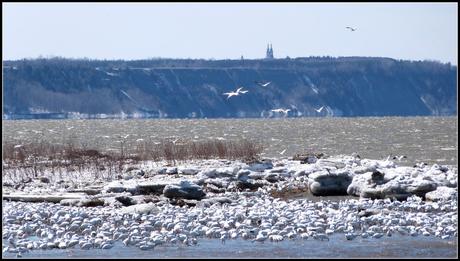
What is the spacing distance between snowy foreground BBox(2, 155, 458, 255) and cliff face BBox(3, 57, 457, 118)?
159265mm

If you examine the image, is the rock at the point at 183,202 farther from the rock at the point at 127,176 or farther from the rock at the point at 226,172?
the rock at the point at 127,176

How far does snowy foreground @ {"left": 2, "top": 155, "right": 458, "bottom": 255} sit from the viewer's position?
675 inches

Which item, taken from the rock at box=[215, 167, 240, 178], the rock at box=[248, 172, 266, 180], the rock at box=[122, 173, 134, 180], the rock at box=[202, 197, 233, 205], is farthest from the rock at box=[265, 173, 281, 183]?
the rock at box=[202, 197, 233, 205]

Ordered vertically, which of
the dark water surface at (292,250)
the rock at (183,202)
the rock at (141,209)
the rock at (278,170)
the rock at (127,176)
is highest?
the rock at (141,209)

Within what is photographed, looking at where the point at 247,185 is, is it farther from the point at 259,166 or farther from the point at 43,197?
the point at 43,197

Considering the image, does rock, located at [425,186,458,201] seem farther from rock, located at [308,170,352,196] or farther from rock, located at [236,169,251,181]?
rock, located at [236,169,251,181]

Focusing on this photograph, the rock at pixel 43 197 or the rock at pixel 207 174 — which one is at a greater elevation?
the rock at pixel 207 174

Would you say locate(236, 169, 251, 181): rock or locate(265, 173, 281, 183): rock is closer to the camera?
locate(236, 169, 251, 181): rock

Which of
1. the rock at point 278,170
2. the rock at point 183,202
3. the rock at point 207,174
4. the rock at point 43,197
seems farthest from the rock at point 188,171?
the rock at point 183,202

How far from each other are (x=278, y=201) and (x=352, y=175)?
2878mm

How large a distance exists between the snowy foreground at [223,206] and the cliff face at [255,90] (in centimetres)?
15926

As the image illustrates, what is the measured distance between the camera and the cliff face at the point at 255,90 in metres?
189

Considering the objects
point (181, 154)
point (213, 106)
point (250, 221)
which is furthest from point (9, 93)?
point (250, 221)

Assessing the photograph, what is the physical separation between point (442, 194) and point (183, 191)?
548cm
